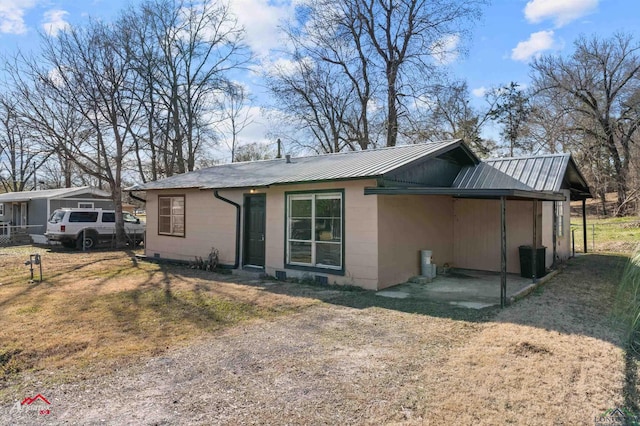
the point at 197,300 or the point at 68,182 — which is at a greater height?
the point at 68,182

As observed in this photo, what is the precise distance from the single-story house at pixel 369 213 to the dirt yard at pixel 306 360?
4.93ft

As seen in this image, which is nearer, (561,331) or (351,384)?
(351,384)

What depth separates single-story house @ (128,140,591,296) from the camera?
8117 mm

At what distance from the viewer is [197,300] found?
7355 millimetres

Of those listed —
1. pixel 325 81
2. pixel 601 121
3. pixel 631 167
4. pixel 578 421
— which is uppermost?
pixel 325 81

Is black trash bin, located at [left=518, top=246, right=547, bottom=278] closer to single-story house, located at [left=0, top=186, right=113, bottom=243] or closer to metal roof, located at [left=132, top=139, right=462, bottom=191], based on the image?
metal roof, located at [left=132, top=139, right=462, bottom=191]

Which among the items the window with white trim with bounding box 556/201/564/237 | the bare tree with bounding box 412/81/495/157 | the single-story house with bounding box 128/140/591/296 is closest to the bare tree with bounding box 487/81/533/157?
the bare tree with bounding box 412/81/495/157

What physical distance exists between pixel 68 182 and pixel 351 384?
124 ft

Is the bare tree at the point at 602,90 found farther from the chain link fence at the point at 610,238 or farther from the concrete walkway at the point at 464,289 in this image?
the concrete walkway at the point at 464,289

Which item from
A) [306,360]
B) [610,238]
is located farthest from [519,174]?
[610,238]

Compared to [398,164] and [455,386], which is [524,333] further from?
[398,164]

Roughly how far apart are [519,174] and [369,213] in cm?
513

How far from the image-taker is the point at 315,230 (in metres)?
8.88

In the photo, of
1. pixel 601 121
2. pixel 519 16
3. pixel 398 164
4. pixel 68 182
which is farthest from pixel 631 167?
pixel 68 182
